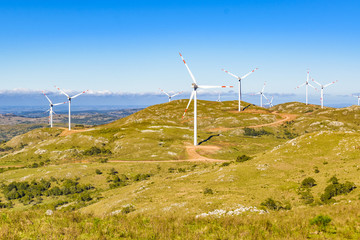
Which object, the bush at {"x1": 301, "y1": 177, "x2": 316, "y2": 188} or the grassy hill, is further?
the bush at {"x1": 301, "y1": 177, "x2": 316, "y2": 188}

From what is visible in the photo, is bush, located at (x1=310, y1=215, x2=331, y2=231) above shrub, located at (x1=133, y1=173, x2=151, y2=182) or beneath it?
above

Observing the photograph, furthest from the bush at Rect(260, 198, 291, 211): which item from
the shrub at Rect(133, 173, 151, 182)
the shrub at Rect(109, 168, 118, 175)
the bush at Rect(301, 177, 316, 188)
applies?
the shrub at Rect(109, 168, 118, 175)

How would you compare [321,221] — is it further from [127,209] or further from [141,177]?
[141,177]

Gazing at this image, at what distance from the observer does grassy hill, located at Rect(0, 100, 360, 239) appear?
Result: 18.9 metres

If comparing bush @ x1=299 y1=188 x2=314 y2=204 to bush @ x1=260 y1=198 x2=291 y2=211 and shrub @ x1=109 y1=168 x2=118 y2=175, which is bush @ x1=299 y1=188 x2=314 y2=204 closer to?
bush @ x1=260 y1=198 x2=291 y2=211

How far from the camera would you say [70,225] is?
63.7 ft

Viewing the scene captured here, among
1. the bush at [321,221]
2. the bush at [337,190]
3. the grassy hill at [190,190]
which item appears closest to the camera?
the grassy hill at [190,190]

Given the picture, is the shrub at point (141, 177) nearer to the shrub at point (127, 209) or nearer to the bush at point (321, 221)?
the shrub at point (127, 209)

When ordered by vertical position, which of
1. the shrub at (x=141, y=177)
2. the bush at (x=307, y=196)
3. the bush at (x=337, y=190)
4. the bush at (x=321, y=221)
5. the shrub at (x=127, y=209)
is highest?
the bush at (x=321, y=221)

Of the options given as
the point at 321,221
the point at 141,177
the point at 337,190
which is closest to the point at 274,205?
the point at 337,190

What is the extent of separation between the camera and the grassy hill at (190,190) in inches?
745

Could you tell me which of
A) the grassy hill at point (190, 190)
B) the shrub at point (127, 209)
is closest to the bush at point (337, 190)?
the grassy hill at point (190, 190)

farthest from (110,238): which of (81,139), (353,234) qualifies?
(81,139)

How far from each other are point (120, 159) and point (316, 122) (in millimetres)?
156888
